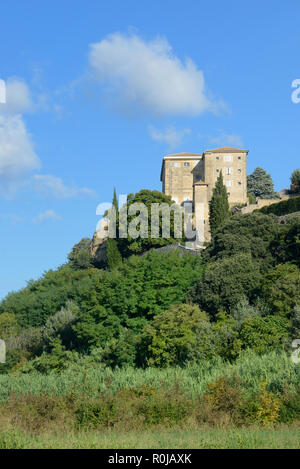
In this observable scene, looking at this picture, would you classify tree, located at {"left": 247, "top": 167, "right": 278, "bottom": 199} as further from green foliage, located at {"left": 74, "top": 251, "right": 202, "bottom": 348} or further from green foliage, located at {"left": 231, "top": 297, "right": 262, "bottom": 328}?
green foliage, located at {"left": 231, "top": 297, "right": 262, "bottom": 328}

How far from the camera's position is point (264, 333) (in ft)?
86.0

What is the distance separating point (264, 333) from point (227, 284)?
5.75 meters

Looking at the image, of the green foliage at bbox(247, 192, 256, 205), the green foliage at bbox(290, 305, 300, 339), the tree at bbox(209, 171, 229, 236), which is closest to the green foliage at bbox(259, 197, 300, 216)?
the tree at bbox(209, 171, 229, 236)

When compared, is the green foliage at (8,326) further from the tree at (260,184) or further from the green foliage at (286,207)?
the tree at (260,184)

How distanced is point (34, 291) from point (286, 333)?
32.9m

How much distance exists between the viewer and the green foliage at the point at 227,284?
31.5 metres

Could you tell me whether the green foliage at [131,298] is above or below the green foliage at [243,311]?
above

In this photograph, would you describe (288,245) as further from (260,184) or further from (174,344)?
(260,184)

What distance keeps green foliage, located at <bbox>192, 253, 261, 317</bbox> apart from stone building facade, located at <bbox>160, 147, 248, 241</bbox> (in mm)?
40066

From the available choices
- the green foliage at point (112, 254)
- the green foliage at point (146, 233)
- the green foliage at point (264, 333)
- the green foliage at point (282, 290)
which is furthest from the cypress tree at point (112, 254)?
the green foliage at point (264, 333)

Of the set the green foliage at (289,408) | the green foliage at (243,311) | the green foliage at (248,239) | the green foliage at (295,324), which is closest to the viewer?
the green foliage at (289,408)

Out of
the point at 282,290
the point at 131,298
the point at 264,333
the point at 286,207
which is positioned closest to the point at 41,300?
the point at 131,298

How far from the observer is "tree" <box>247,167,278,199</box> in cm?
8438

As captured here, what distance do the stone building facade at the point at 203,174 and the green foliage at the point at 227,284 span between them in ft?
131
